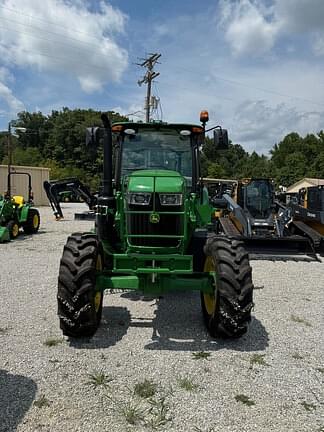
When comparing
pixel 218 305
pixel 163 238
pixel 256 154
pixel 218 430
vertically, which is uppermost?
pixel 256 154

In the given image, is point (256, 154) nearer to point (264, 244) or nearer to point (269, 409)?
point (264, 244)

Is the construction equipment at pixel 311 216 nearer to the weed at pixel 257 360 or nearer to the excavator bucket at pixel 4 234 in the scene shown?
the weed at pixel 257 360

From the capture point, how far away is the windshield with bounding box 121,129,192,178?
5.64 m

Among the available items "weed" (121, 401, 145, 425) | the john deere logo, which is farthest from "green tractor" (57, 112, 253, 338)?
"weed" (121, 401, 145, 425)

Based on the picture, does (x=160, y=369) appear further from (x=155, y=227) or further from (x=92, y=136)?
(x=92, y=136)

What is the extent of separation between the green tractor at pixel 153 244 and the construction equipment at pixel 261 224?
5034 mm

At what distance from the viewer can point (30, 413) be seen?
3.01 m

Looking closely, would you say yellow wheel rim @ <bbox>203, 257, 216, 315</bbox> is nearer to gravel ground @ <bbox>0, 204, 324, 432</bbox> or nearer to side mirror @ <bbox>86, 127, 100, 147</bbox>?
gravel ground @ <bbox>0, 204, 324, 432</bbox>

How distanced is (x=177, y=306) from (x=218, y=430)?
2923mm

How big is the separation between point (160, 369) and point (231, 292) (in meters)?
1.06

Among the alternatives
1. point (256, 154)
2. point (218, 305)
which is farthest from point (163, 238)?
point (256, 154)

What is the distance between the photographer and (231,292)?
4.20 metres

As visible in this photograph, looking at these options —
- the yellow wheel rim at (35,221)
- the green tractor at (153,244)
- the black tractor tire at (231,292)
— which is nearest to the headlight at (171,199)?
the green tractor at (153,244)

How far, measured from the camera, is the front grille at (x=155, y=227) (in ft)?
15.3
